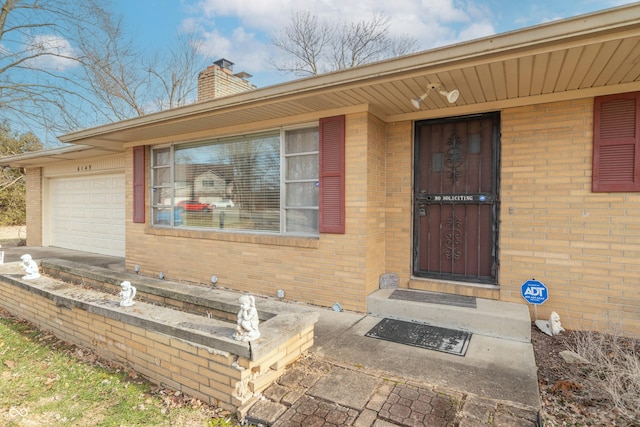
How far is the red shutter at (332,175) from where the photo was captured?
446 cm

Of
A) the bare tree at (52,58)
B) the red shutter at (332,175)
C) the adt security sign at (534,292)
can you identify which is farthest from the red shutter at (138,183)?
the bare tree at (52,58)

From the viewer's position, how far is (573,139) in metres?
3.77

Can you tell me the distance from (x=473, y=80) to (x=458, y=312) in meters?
2.48

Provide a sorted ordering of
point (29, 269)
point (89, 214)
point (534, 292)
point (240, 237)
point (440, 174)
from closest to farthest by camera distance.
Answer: point (534, 292) < point (29, 269) < point (440, 174) < point (240, 237) < point (89, 214)

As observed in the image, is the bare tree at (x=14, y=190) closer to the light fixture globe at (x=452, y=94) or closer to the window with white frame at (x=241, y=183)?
the window with white frame at (x=241, y=183)

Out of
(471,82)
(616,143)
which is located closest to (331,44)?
(471,82)

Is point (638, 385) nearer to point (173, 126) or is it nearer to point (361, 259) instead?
point (361, 259)

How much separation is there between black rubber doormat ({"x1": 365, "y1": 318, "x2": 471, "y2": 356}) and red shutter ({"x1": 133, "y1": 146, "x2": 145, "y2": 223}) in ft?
17.7

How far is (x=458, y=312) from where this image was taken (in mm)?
3764

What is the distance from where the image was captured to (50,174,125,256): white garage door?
8.91 meters

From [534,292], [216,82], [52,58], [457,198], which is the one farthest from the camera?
[52,58]

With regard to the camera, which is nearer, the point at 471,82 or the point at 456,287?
the point at 471,82

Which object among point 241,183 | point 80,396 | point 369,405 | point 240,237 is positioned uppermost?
point 241,183

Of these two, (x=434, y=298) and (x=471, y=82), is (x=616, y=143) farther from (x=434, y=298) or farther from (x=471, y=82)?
(x=434, y=298)
